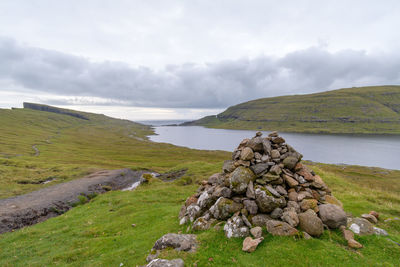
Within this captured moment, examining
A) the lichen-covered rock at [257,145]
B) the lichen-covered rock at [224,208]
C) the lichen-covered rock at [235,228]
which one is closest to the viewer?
the lichen-covered rock at [235,228]

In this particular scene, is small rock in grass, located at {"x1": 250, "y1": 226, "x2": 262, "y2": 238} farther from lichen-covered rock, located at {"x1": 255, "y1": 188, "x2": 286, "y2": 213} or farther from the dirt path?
the dirt path

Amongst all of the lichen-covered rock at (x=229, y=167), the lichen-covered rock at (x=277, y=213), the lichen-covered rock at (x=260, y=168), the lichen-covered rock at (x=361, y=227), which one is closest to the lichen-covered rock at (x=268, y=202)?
the lichen-covered rock at (x=277, y=213)

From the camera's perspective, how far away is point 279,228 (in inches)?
535

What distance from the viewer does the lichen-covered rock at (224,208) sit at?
1599cm

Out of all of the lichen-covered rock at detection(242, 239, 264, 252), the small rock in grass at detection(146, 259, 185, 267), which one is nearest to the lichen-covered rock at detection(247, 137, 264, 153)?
the lichen-covered rock at detection(242, 239, 264, 252)

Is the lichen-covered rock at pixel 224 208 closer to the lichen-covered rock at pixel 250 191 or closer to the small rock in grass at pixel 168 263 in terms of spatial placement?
the lichen-covered rock at pixel 250 191

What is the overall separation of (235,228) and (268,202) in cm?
328

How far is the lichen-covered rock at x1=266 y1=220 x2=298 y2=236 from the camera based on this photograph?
523 inches

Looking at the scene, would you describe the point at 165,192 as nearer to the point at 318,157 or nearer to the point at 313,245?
the point at 313,245

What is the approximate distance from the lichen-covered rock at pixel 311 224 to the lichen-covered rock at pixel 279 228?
3.11 ft

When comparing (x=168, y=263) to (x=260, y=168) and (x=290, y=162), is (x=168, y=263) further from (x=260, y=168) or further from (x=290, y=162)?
(x=290, y=162)

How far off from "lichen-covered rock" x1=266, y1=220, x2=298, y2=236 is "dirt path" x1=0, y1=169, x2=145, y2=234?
118ft

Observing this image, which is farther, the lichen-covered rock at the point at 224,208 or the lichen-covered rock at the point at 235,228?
the lichen-covered rock at the point at 224,208

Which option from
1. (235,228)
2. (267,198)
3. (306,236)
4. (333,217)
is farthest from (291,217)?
(235,228)
